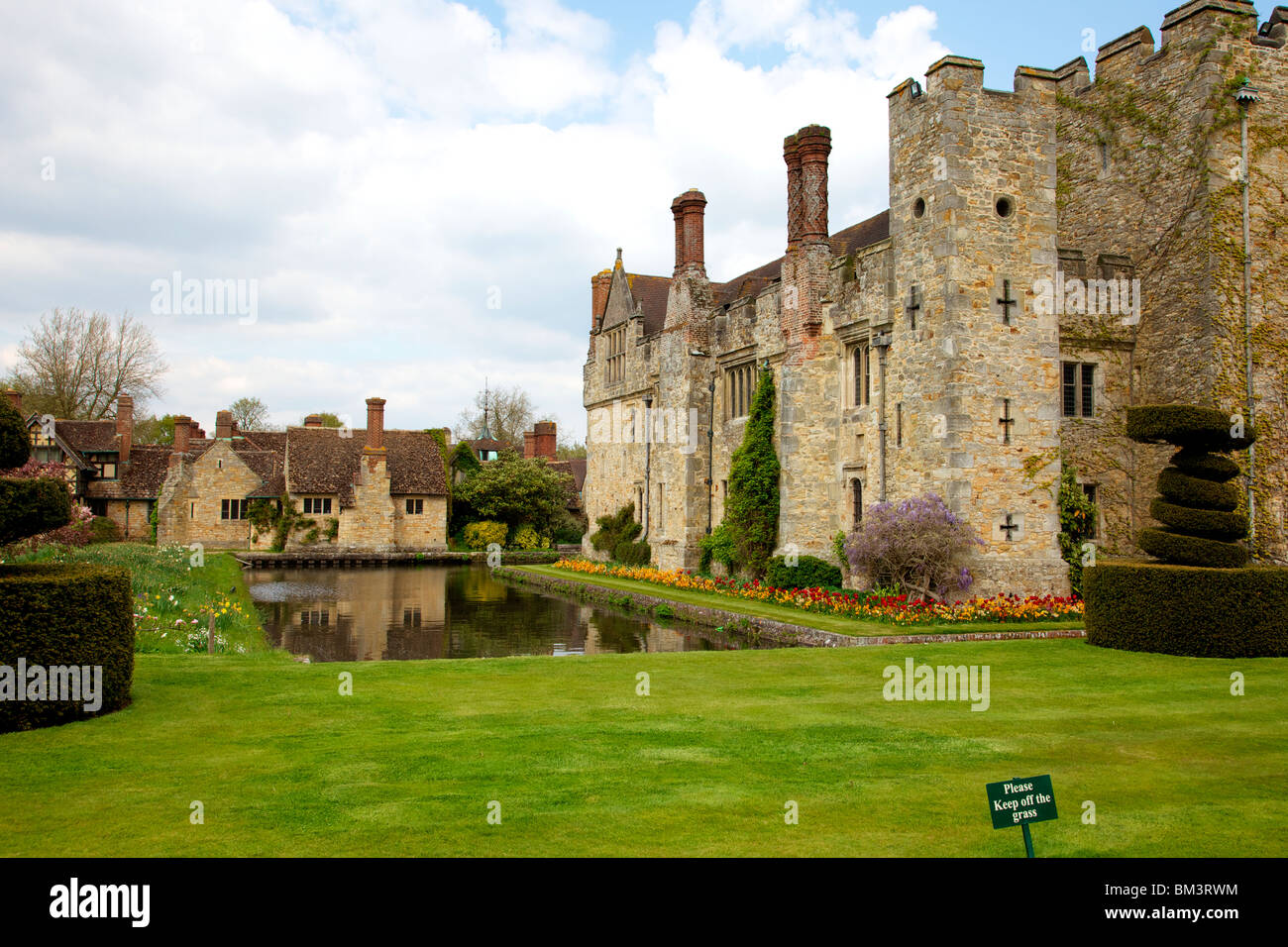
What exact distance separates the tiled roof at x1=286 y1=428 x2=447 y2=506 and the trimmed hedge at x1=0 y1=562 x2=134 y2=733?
41.6 metres

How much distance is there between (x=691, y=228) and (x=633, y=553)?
38.5 ft

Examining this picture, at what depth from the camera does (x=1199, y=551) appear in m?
13.3

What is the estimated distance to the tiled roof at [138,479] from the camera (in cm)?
5125

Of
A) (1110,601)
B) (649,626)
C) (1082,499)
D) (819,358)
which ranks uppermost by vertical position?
(819,358)

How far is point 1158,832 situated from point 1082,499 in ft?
44.8

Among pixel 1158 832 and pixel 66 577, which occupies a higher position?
pixel 66 577

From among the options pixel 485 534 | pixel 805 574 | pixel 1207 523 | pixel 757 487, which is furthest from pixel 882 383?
pixel 485 534

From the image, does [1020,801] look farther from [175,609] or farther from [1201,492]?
[175,609]

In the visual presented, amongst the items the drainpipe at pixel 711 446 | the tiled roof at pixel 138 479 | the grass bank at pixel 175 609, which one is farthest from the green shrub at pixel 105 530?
the drainpipe at pixel 711 446

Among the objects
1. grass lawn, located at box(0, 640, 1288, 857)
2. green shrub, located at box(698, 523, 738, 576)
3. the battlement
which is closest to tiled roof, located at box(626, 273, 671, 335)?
green shrub, located at box(698, 523, 738, 576)
